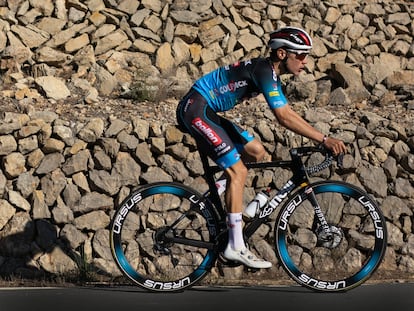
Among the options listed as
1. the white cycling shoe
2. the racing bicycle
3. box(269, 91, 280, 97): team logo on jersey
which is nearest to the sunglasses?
box(269, 91, 280, 97): team logo on jersey

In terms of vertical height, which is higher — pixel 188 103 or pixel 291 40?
pixel 291 40

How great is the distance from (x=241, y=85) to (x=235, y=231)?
3.56 ft

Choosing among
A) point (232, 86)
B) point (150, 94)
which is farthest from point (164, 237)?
point (150, 94)

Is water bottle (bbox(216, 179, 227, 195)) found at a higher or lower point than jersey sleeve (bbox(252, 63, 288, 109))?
lower

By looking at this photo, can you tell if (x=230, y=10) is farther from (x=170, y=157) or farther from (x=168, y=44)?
(x=170, y=157)

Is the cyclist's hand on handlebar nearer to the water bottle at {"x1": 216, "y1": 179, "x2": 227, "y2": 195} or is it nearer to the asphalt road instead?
the water bottle at {"x1": 216, "y1": 179, "x2": 227, "y2": 195}

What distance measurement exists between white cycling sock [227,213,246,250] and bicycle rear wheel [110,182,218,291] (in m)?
0.20

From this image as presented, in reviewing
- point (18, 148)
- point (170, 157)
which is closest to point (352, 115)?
point (170, 157)

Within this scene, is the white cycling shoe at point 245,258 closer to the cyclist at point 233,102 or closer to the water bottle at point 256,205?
the cyclist at point 233,102

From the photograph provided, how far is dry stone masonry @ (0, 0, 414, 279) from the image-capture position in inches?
397

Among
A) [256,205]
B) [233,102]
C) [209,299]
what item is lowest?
[209,299]

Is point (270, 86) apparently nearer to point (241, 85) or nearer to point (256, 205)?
point (241, 85)

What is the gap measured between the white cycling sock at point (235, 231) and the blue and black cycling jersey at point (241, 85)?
820 mm

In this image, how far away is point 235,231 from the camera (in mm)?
7363
